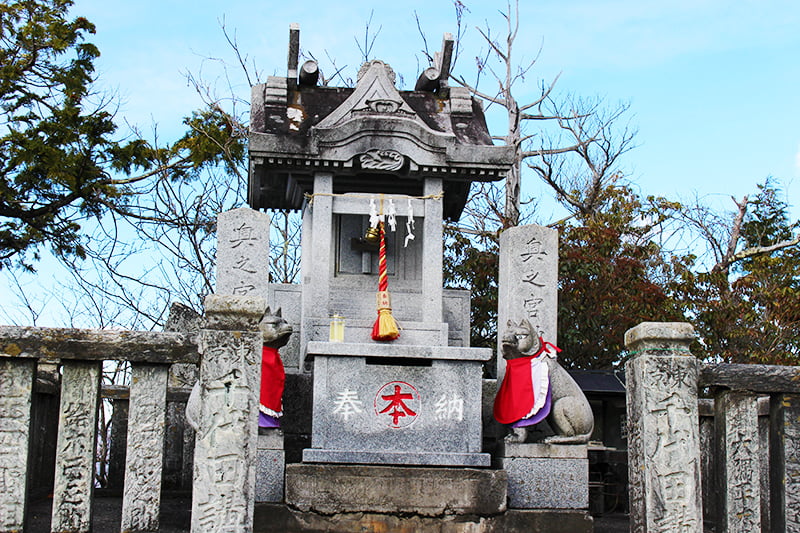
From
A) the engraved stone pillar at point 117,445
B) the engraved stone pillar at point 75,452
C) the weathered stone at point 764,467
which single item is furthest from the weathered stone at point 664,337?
the engraved stone pillar at point 117,445

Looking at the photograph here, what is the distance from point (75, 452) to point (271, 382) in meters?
2.45

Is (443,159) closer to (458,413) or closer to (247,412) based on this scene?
(458,413)

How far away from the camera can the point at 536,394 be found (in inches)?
321

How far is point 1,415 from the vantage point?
5.57 metres

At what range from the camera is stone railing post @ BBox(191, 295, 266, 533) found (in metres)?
5.44

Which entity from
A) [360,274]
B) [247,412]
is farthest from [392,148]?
[247,412]

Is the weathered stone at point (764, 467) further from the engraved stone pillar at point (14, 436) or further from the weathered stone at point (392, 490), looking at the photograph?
the engraved stone pillar at point (14, 436)

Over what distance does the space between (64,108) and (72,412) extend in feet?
31.3

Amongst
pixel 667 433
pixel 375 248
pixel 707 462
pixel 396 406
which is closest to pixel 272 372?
pixel 396 406

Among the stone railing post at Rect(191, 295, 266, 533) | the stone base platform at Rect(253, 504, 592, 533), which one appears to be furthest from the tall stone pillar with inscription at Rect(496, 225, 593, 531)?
the stone railing post at Rect(191, 295, 266, 533)

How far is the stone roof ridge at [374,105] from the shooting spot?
9305 mm

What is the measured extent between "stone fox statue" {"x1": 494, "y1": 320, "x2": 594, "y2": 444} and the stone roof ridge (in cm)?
244

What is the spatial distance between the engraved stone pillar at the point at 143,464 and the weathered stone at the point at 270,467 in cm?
174

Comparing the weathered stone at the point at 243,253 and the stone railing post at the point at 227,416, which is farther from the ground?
the weathered stone at the point at 243,253
